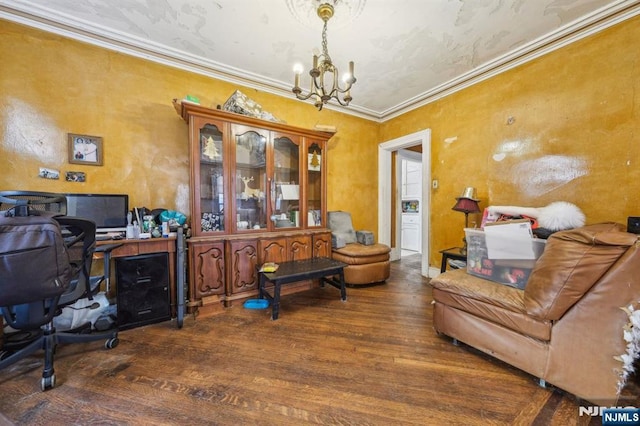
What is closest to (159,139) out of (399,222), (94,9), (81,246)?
(94,9)

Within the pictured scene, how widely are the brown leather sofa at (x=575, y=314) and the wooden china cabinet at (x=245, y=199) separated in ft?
6.73

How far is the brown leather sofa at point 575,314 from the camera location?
1134 mm

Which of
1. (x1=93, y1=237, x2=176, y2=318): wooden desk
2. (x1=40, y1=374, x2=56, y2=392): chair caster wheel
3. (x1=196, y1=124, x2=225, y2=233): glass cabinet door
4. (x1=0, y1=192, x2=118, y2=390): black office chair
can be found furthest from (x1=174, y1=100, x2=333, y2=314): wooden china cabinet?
(x1=40, y1=374, x2=56, y2=392): chair caster wheel

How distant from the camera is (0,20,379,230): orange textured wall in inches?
77.0

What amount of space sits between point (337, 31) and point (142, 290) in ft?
9.73

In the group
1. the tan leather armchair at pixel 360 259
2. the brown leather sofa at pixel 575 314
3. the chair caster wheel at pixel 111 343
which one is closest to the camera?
the brown leather sofa at pixel 575 314

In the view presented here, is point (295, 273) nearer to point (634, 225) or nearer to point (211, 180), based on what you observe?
point (211, 180)

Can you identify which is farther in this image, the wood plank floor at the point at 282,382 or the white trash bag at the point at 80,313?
the white trash bag at the point at 80,313

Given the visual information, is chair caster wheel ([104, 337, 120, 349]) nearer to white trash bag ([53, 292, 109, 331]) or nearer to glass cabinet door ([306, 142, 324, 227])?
white trash bag ([53, 292, 109, 331])

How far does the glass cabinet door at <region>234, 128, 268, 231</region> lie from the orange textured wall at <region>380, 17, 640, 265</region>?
2491mm

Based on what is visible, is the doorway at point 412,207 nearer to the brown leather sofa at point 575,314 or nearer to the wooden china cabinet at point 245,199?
the wooden china cabinet at point 245,199

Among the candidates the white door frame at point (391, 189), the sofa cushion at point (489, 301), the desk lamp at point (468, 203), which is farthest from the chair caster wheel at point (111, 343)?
the white door frame at point (391, 189)

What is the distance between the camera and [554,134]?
2279 millimetres

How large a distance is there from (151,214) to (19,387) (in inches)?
54.1
